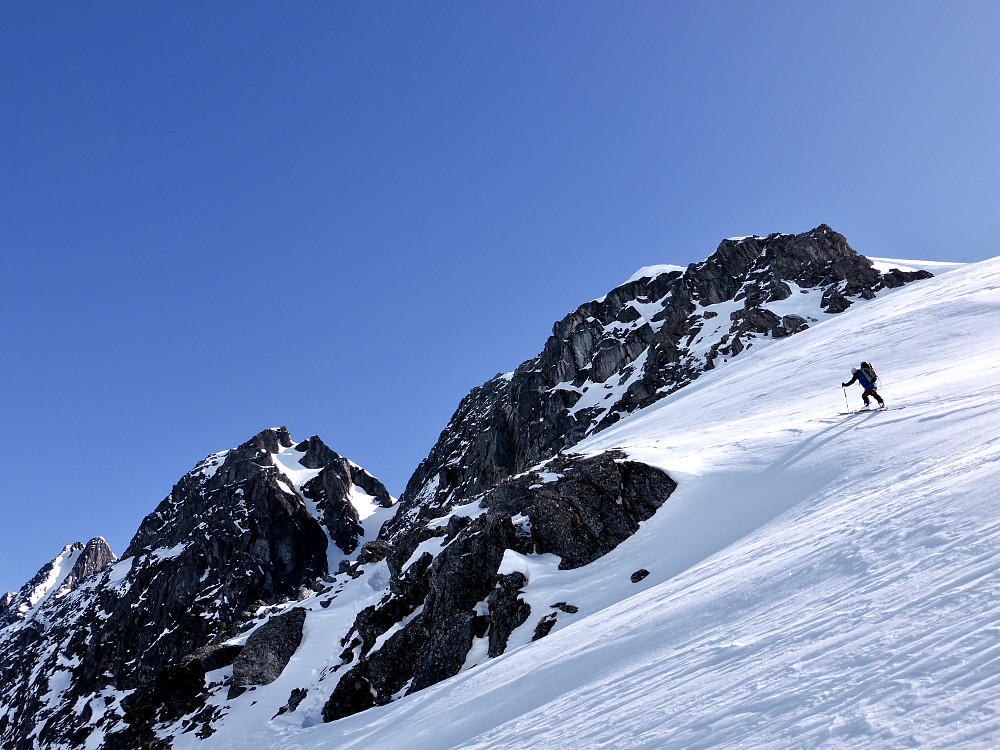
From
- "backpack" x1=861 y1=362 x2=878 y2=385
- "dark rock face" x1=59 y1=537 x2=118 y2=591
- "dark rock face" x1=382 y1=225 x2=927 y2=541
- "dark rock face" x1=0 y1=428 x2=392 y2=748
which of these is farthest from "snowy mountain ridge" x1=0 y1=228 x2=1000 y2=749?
"dark rock face" x1=59 y1=537 x2=118 y2=591

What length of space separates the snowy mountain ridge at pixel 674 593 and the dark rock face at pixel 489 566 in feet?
0.32

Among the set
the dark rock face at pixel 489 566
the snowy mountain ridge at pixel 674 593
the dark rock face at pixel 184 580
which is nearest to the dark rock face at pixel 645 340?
the snowy mountain ridge at pixel 674 593

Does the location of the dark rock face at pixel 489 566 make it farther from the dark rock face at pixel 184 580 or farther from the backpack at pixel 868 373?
the dark rock face at pixel 184 580

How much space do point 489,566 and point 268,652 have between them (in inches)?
640

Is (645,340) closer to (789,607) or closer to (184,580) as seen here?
(789,607)

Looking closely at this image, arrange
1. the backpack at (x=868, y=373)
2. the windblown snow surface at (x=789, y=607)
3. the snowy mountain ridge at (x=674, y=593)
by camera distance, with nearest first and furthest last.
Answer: the windblown snow surface at (x=789, y=607) → the snowy mountain ridge at (x=674, y=593) → the backpack at (x=868, y=373)

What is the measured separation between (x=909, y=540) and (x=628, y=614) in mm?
5621

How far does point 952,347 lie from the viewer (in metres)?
25.2

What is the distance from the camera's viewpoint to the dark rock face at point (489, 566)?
20.6 m

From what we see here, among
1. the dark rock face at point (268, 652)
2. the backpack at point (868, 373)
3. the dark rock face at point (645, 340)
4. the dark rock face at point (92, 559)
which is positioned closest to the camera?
the backpack at point (868, 373)

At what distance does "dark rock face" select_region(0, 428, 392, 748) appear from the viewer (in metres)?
81.2

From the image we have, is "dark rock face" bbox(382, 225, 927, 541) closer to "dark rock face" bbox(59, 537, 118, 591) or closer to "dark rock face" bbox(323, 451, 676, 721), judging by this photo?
"dark rock face" bbox(323, 451, 676, 721)

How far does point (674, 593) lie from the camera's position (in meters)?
11.5

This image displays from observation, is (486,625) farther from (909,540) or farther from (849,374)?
(849,374)
